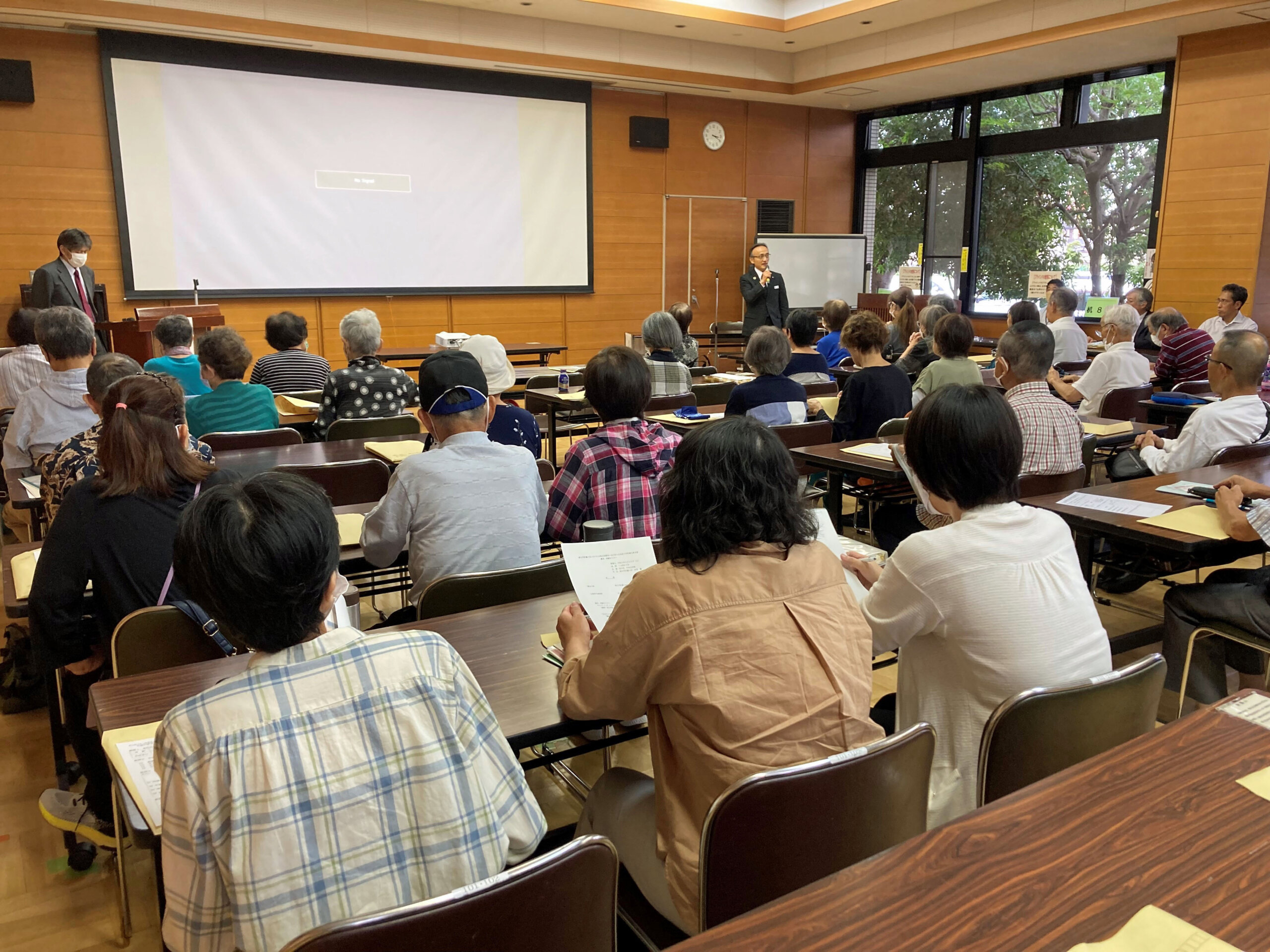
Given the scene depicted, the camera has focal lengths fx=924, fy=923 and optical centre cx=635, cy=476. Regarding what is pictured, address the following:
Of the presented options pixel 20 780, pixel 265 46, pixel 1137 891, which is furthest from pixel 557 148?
pixel 1137 891

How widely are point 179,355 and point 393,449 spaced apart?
1599 mm

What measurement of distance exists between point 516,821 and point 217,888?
37 centimetres

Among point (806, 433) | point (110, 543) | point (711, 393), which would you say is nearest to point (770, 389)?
point (806, 433)

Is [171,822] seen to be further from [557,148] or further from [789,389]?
[557,148]

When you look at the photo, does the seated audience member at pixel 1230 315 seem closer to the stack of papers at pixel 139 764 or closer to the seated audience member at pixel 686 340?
the seated audience member at pixel 686 340

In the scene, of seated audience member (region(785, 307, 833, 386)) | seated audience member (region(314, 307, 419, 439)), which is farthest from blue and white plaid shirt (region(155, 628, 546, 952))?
seated audience member (region(785, 307, 833, 386))

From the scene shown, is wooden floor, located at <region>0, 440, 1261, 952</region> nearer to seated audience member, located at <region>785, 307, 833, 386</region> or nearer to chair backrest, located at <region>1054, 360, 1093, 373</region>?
seated audience member, located at <region>785, 307, 833, 386</region>

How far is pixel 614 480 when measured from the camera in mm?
2562

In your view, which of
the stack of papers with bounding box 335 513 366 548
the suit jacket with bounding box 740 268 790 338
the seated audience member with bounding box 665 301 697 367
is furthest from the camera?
the suit jacket with bounding box 740 268 790 338

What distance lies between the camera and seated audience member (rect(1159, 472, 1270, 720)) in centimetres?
257

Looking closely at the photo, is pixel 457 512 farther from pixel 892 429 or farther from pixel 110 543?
pixel 892 429

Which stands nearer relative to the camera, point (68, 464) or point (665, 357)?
point (68, 464)

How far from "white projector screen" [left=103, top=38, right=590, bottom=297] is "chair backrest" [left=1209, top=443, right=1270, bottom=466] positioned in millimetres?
7239

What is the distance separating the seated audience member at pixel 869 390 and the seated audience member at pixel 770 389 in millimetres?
245
